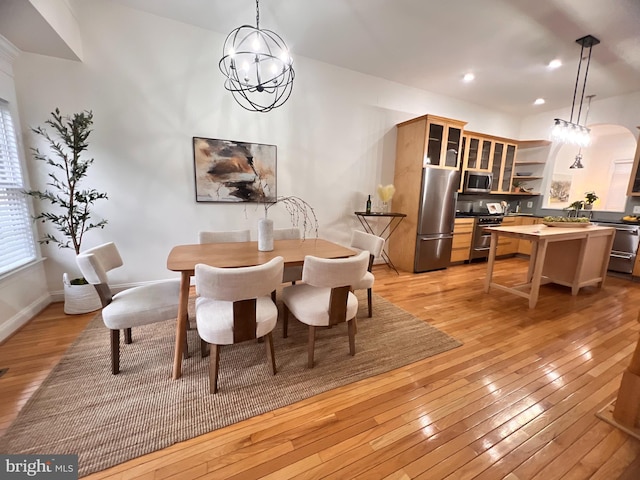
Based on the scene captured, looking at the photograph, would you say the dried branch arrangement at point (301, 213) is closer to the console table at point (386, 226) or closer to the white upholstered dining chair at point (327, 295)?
the console table at point (386, 226)

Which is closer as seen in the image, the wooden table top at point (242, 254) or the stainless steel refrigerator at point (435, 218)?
the wooden table top at point (242, 254)

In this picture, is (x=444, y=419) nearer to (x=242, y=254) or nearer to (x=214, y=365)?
(x=214, y=365)

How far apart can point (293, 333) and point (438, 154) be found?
3.50 m

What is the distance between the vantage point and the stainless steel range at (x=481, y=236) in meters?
4.72

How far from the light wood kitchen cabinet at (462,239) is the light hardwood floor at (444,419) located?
2202mm

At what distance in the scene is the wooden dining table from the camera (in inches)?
66.1

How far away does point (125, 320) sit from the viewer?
1655mm

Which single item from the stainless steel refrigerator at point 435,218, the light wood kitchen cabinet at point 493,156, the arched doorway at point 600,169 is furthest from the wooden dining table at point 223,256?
the arched doorway at point 600,169

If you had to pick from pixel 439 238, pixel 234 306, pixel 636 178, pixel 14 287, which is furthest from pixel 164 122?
pixel 636 178

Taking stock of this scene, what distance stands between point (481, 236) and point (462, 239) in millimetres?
457

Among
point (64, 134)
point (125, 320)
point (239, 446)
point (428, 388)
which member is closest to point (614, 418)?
point (428, 388)

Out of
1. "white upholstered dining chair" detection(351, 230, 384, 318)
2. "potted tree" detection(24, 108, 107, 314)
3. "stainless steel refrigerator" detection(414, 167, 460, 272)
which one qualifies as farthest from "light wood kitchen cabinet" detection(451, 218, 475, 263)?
"potted tree" detection(24, 108, 107, 314)

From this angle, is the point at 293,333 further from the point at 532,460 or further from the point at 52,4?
the point at 52,4

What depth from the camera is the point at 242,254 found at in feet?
6.66
